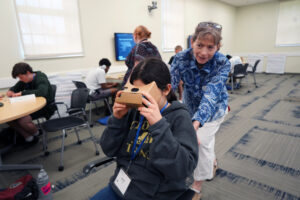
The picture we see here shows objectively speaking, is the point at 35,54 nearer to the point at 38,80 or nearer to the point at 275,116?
the point at 38,80

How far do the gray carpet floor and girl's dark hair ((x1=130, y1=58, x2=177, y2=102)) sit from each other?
122 centimetres

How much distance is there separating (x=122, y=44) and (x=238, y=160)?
11.5 feet

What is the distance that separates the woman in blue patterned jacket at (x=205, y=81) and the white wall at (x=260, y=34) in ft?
29.3

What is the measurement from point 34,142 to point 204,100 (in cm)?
264

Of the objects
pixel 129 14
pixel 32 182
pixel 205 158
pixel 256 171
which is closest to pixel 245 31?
pixel 129 14

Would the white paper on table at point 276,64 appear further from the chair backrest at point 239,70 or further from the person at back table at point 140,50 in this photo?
the person at back table at point 140,50

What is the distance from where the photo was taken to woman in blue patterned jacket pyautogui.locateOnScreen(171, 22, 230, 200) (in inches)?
44.5

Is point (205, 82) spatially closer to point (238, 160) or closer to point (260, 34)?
point (238, 160)

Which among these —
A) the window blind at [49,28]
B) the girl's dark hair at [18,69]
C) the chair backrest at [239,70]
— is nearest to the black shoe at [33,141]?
the girl's dark hair at [18,69]

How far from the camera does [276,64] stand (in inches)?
333

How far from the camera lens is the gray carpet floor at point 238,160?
170 centimetres

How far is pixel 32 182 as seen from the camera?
4.56 ft

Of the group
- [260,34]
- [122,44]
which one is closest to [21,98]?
[122,44]

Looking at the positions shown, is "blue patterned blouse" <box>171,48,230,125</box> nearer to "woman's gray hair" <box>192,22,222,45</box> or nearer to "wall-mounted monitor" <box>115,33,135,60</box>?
"woman's gray hair" <box>192,22,222,45</box>
